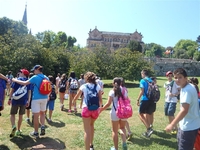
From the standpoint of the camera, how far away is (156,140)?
634 centimetres

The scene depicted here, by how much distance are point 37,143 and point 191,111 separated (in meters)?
3.99

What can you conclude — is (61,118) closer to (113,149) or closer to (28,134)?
(28,134)

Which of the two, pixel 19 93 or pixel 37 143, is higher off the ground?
pixel 19 93

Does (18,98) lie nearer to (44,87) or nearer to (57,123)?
(44,87)

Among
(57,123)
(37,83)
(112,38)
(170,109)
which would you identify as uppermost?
(112,38)

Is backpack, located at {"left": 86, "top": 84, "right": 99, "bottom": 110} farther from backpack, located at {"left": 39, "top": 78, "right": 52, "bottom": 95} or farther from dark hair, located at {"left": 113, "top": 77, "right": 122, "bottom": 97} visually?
backpack, located at {"left": 39, "top": 78, "right": 52, "bottom": 95}

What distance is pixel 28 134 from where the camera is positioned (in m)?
6.27

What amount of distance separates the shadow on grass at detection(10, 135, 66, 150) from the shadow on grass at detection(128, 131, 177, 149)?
2.05 meters

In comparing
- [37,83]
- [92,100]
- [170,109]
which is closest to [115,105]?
[92,100]

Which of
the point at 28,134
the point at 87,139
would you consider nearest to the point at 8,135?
the point at 28,134

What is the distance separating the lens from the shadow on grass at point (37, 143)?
17.6 ft

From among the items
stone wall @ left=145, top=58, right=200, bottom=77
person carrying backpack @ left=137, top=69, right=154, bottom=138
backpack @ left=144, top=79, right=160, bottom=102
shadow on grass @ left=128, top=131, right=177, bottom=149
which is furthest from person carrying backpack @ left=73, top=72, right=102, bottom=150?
stone wall @ left=145, top=58, right=200, bottom=77

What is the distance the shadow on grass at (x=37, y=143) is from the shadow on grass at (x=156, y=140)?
80.7 inches

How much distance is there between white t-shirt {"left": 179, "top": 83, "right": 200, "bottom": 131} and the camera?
3.40m
